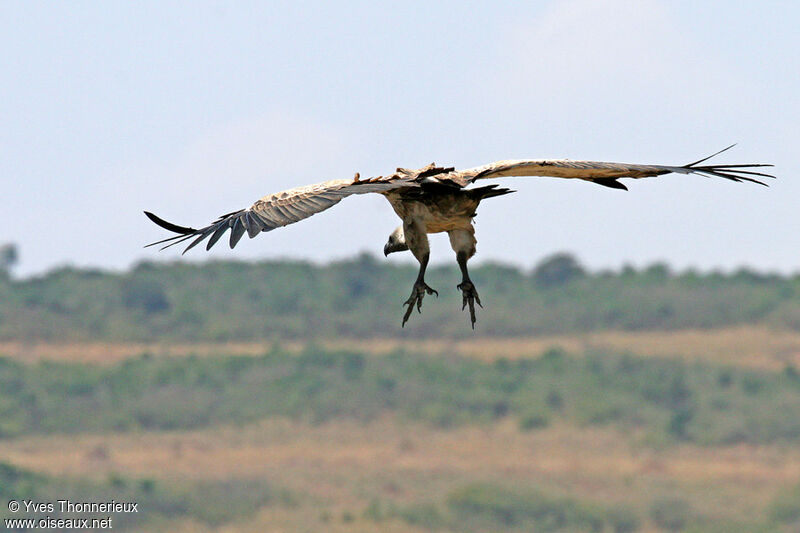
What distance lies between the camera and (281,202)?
17250 mm

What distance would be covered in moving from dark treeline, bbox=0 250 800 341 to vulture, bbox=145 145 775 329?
9172 centimetres

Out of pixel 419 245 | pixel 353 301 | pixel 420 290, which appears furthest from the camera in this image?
pixel 353 301

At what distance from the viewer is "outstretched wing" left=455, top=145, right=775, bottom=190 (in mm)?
18969

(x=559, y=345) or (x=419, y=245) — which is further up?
(x=419, y=245)

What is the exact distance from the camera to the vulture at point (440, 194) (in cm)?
1755

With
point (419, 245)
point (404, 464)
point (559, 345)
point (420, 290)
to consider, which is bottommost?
point (404, 464)

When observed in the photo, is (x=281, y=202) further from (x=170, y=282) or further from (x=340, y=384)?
(x=170, y=282)

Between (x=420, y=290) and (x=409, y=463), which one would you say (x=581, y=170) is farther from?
(x=409, y=463)

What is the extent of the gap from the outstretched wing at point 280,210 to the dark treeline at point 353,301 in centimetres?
9395

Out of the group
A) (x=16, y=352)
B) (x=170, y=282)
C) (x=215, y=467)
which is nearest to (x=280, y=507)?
(x=215, y=467)

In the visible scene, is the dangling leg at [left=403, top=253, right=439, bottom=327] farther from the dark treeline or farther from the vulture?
the dark treeline

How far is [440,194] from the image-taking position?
63.2 ft

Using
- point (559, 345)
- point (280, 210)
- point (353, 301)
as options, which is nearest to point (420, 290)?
point (280, 210)

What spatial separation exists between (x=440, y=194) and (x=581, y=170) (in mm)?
1529
